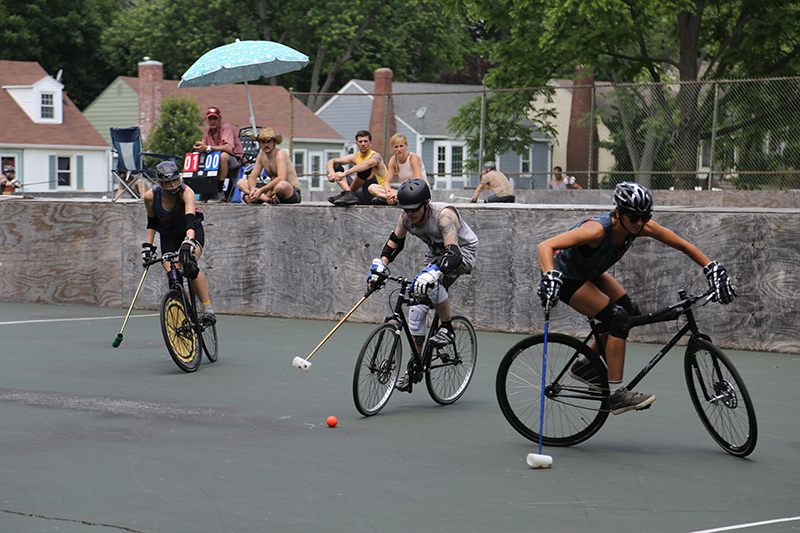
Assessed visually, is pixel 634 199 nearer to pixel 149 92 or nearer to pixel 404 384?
pixel 404 384

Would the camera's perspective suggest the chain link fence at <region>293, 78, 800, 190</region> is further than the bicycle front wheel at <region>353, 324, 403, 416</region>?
Yes

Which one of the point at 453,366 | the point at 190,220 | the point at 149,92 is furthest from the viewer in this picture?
the point at 149,92

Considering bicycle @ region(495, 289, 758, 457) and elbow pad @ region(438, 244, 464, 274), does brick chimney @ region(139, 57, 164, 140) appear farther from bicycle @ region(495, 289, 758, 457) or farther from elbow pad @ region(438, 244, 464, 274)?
bicycle @ region(495, 289, 758, 457)

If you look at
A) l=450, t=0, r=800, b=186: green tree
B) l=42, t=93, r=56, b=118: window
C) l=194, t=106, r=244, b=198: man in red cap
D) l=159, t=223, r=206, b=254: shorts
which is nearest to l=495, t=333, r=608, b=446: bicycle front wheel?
l=159, t=223, r=206, b=254: shorts

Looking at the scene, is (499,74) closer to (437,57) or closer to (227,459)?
(227,459)

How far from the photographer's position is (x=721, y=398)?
6457 mm

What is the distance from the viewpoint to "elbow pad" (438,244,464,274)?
7562mm

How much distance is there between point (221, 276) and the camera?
14.0 metres

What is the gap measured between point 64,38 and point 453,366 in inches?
2222

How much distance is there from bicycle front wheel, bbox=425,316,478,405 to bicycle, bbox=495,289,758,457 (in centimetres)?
124

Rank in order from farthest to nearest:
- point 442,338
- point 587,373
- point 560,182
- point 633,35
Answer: point 633,35
point 560,182
point 442,338
point 587,373

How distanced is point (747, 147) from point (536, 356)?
1325cm

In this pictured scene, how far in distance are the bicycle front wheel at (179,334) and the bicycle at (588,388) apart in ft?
12.1

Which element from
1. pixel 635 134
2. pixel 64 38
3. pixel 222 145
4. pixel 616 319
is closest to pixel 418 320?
pixel 616 319
